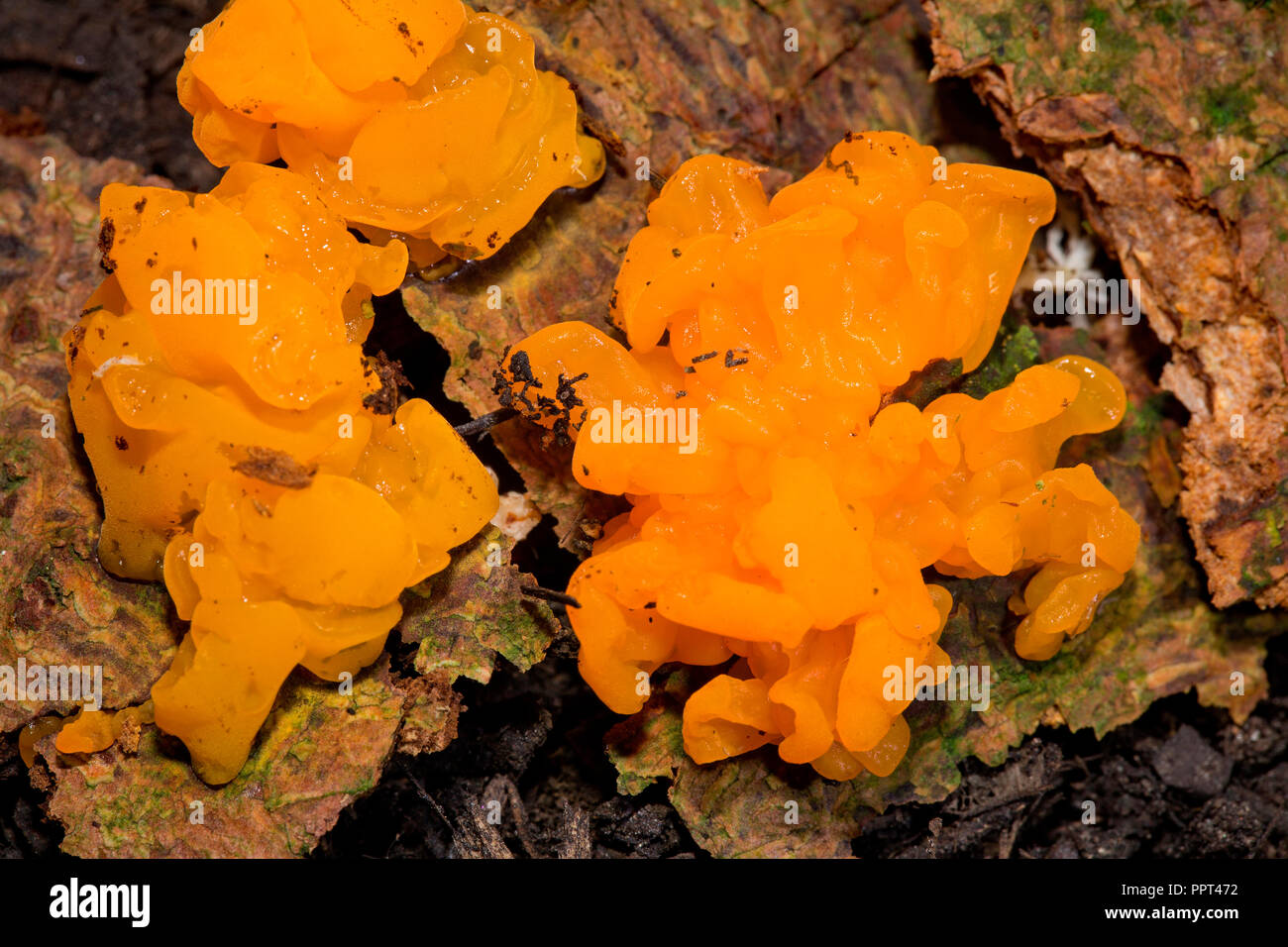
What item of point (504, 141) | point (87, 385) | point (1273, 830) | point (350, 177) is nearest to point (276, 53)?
point (350, 177)

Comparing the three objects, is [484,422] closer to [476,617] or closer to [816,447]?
[476,617]

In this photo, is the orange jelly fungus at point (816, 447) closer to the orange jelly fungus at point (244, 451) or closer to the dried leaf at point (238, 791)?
the orange jelly fungus at point (244, 451)

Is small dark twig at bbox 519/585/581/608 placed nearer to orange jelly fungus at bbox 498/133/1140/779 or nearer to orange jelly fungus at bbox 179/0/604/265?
orange jelly fungus at bbox 498/133/1140/779

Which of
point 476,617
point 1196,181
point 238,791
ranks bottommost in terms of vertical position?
point 238,791

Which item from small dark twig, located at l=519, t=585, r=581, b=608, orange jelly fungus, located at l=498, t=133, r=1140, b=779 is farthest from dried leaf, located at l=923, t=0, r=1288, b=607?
small dark twig, located at l=519, t=585, r=581, b=608

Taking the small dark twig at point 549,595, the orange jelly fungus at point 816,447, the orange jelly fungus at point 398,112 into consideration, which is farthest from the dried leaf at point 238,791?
the orange jelly fungus at point 398,112

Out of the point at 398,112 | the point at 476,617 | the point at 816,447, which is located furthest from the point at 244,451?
the point at 816,447
